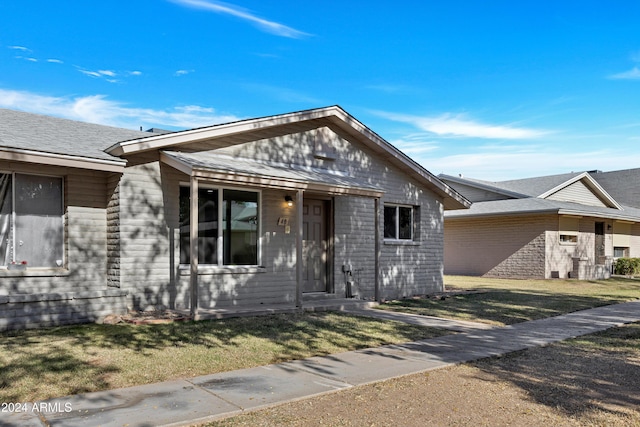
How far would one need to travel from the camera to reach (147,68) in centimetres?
2189

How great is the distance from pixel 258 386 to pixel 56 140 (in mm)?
7002

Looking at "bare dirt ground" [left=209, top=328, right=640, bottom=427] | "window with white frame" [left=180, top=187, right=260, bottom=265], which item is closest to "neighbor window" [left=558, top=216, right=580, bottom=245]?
"window with white frame" [left=180, top=187, right=260, bottom=265]

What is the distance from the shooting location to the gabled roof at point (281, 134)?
33.8ft

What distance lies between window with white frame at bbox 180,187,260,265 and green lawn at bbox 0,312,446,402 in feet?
6.30

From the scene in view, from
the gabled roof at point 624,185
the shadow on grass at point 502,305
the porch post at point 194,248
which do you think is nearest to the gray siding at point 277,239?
the porch post at point 194,248

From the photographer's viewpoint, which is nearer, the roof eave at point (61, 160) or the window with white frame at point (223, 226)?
the roof eave at point (61, 160)

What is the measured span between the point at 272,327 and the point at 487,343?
3596 millimetres

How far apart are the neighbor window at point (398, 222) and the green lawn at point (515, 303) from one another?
80.6 inches

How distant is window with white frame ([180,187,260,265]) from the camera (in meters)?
11.0

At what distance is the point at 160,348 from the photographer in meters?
7.38

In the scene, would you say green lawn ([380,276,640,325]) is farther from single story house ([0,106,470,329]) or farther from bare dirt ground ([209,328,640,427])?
bare dirt ground ([209,328,640,427])

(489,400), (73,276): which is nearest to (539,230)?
(73,276)

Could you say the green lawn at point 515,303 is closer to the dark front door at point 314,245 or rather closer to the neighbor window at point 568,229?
the dark front door at point 314,245

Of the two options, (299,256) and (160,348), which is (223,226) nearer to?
(299,256)
